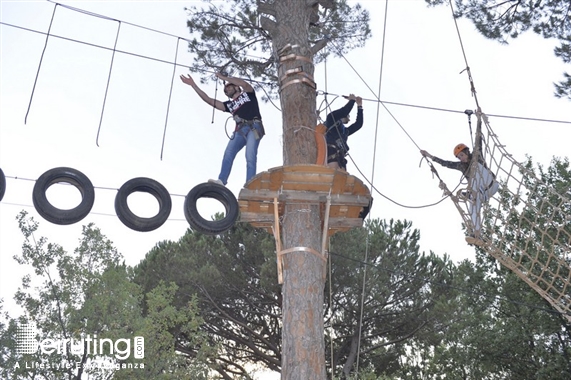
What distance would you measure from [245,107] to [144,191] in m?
1.09

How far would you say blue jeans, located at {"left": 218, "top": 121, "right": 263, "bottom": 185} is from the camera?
19.8 ft

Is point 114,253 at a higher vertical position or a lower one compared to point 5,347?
higher

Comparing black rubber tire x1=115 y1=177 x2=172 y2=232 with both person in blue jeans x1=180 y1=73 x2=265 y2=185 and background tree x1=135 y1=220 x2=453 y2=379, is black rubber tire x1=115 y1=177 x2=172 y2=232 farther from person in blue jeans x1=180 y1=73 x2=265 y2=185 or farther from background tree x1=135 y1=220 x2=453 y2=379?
background tree x1=135 y1=220 x2=453 y2=379

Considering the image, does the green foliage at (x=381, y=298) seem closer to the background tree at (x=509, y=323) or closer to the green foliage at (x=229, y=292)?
the background tree at (x=509, y=323)

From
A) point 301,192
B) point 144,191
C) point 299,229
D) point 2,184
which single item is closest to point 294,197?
point 301,192

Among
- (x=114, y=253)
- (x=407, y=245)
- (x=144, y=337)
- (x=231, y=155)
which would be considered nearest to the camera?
(x=231, y=155)

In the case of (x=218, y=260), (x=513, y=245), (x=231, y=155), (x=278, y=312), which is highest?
(x=218, y=260)

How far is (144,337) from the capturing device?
11.6 meters

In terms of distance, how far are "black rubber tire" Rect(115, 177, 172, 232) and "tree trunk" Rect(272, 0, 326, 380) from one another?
3.09 feet

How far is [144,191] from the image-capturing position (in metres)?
5.83

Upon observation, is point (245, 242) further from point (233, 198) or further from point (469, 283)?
point (233, 198)

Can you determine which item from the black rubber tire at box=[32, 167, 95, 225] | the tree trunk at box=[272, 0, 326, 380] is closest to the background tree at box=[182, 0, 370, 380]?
the tree trunk at box=[272, 0, 326, 380]

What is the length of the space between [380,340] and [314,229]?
9.97m

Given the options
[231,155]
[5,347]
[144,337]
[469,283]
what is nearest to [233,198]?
[231,155]
